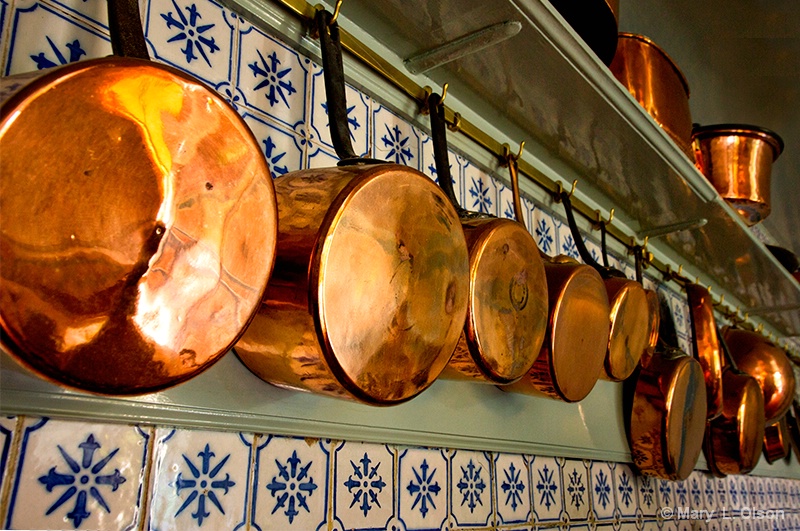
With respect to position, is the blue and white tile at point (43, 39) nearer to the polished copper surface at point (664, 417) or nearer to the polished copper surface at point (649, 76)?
the polished copper surface at point (649, 76)

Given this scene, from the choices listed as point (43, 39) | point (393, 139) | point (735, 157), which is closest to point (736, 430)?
point (735, 157)

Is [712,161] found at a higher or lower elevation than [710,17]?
lower

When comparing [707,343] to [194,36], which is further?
[707,343]

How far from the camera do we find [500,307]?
63 cm

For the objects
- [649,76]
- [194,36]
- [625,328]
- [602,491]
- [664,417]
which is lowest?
[602,491]

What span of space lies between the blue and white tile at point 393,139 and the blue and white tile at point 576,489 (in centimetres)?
49

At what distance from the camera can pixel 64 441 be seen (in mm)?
383

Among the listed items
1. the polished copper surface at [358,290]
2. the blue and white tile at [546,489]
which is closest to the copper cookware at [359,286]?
the polished copper surface at [358,290]

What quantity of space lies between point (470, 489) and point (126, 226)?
20.2 inches

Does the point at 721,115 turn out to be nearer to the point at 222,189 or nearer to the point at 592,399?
the point at 592,399

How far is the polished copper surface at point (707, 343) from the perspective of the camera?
1.25m

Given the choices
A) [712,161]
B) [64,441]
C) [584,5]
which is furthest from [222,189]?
[712,161]

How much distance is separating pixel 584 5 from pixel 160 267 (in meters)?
0.65

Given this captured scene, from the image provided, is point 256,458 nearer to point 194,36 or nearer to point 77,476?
point 77,476
